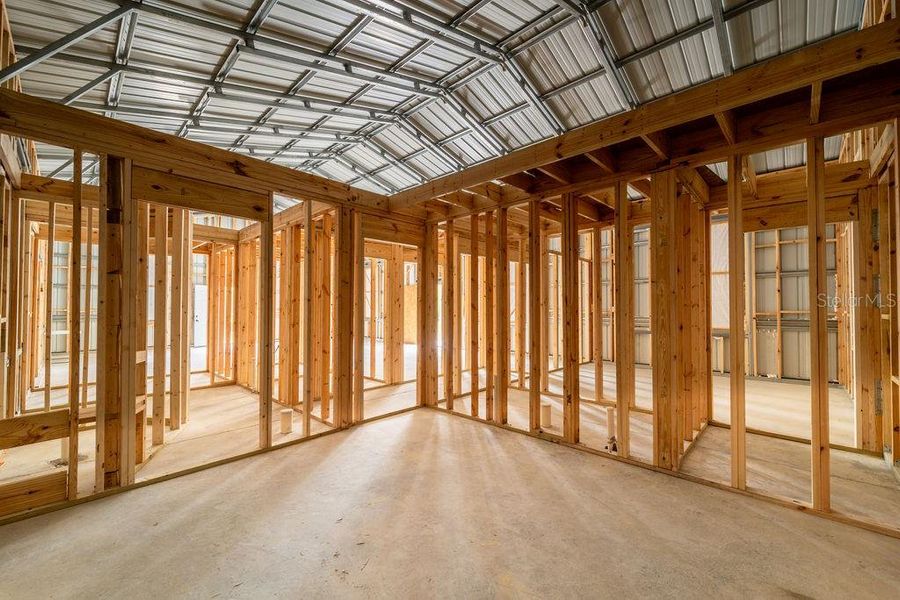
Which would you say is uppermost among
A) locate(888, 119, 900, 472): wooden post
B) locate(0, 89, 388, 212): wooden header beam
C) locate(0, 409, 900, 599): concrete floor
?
locate(0, 89, 388, 212): wooden header beam

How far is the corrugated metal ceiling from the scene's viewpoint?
13.3ft

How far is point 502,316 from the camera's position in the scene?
457cm

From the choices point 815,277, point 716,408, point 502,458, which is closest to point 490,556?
point 502,458

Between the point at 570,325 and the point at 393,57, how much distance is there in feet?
14.9

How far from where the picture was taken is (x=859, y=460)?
11.6ft

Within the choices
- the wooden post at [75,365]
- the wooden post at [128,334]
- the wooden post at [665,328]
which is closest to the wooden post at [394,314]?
the wooden post at [128,334]

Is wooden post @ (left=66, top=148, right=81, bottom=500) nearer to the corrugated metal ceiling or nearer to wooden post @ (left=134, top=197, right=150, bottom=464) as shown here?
wooden post @ (left=134, top=197, right=150, bottom=464)

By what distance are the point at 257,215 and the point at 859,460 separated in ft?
21.2

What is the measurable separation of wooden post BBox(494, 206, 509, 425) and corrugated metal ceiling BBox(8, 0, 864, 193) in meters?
2.60

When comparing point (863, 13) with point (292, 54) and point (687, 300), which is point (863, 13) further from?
point (292, 54)

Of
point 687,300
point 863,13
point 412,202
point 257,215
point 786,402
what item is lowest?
point 786,402

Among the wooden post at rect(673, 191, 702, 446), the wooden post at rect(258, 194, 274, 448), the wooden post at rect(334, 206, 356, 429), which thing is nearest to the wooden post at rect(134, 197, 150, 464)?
the wooden post at rect(258, 194, 274, 448)

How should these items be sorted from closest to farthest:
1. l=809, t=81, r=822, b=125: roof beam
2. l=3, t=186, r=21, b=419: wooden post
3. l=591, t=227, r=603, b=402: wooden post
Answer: l=809, t=81, r=822, b=125: roof beam < l=3, t=186, r=21, b=419: wooden post < l=591, t=227, r=603, b=402: wooden post

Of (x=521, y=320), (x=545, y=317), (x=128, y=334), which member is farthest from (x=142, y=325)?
(x=545, y=317)
